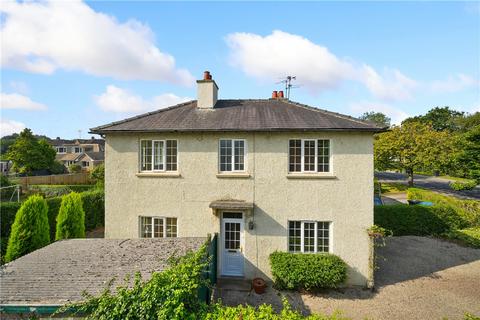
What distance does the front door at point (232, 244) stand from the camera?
11961mm

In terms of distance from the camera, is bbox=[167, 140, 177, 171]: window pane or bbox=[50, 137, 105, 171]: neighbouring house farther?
bbox=[50, 137, 105, 171]: neighbouring house

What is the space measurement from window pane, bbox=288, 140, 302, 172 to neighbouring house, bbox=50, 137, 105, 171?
70407 millimetres


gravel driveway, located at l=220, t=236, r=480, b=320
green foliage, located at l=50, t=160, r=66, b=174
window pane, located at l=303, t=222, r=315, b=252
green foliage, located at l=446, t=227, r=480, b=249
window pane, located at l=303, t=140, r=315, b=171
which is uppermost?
window pane, located at l=303, t=140, r=315, b=171

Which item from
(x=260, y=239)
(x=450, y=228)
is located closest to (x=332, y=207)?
(x=260, y=239)

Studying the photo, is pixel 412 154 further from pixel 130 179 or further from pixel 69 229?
pixel 69 229

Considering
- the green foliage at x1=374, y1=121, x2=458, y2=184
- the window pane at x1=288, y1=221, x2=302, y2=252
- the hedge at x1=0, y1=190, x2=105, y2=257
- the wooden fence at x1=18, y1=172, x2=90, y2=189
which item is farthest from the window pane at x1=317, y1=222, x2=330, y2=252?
the wooden fence at x1=18, y1=172, x2=90, y2=189

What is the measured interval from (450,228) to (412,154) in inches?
785

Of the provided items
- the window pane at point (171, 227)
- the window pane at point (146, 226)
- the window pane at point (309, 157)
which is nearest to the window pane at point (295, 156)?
the window pane at point (309, 157)

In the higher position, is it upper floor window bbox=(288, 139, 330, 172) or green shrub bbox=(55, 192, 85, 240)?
upper floor window bbox=(288, 139, 330, 172)

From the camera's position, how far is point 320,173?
11453 millimetres

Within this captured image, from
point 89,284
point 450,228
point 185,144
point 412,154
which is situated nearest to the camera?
point 89,284

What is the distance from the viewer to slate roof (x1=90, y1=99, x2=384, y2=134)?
11422 millimetres

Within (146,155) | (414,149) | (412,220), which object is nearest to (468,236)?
(412,220)

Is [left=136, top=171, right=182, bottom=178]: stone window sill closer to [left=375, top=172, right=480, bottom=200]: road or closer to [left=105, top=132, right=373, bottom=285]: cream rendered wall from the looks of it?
[left=105, top=132, right=373, bottom=285]: cream rendered wall
